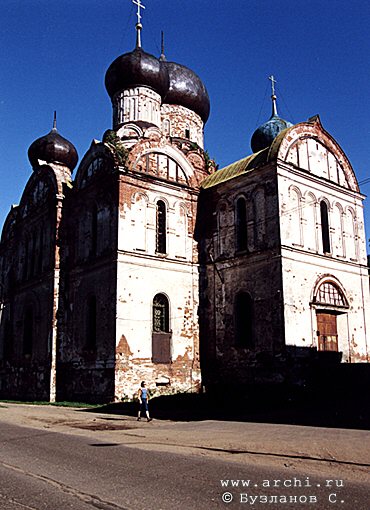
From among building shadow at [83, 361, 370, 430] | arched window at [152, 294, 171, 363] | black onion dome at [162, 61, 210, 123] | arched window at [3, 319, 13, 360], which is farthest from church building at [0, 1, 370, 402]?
black onion dome at [162, 61, 210, 123]

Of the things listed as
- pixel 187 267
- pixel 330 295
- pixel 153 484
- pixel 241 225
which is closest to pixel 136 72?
pixel 241 225

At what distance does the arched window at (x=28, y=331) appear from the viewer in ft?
85.7

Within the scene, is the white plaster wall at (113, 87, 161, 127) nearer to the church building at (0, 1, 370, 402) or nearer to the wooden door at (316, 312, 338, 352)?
the church building at (0, 1, 370, 402)

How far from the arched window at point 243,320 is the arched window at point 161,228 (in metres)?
3.98

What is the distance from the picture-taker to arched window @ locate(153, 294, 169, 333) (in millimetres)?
21219

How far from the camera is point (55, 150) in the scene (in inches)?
1123

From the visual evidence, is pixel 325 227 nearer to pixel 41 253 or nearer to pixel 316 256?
pixel 316 256

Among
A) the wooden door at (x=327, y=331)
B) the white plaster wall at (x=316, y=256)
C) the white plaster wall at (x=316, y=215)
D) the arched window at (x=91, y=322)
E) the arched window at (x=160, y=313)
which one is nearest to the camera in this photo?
the white plaster wall at (x=316, y=256)

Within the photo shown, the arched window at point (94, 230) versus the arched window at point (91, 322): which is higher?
the arched window at point (94, 230)

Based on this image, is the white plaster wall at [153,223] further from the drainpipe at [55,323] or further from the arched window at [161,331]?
the drainpipe at [55,323]

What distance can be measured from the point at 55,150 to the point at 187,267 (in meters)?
11.5

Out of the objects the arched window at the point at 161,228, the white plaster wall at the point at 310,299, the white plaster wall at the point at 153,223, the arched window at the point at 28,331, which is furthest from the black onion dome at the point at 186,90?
the arched window at the point at 28,331

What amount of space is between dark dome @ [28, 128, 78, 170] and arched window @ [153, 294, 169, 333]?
11.7 m

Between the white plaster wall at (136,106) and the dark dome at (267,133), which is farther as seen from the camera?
the dark dome at (267,133)
